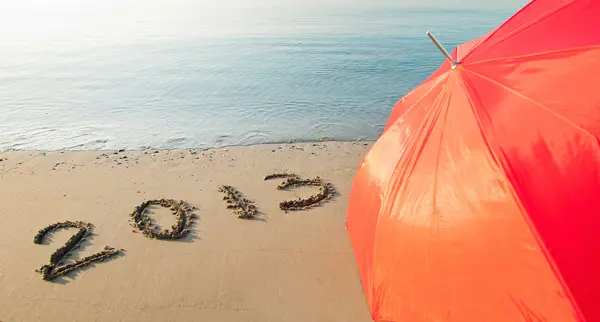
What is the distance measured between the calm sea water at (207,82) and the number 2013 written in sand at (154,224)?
282cm

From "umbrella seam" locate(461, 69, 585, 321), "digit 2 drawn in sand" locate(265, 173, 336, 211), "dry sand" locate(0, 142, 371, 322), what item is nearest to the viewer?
"umbrella seam" locate(461, 69, 585, 321)

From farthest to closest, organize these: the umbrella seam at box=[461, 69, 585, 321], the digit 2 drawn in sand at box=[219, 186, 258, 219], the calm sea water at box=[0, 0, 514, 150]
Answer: the calm sea water at box=[0, 0, 514, 150] < the digit 2 drawn in sand at box=[219, 186, 258, 219] < the umbrella seam at box=[461, 69, 585, 321]

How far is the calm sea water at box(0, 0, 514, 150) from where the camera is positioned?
9.56 m

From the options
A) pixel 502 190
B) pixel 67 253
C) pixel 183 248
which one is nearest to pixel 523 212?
pixel 502 190

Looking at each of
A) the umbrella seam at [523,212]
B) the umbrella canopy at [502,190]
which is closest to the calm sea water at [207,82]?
the umbrella canopy at [502,190]

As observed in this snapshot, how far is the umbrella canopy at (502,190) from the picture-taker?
258 centimetres

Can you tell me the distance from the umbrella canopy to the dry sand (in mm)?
1042

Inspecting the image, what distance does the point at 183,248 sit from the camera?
5055 millimetres

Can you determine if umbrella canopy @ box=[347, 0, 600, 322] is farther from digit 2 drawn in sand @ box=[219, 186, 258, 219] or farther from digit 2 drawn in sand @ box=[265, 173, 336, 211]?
digit 2 drawn in sand @ box=[219, 186, 258, 219]

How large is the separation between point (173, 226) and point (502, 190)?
423 cm

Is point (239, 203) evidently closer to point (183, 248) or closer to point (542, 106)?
point (183, 248)

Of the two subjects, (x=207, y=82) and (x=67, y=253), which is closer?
(x=67, y=253)

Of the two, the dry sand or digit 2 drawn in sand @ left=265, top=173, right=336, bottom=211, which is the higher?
digit 2 drawn in sand @ left=265, top=173, right=336, bottom=211

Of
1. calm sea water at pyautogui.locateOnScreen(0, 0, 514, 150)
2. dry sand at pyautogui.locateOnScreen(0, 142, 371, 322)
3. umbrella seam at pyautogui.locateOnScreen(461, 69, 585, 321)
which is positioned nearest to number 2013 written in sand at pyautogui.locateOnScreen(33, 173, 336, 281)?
dry sand at pyautogui.locateOnScreen(0, 142, 371, 322)
